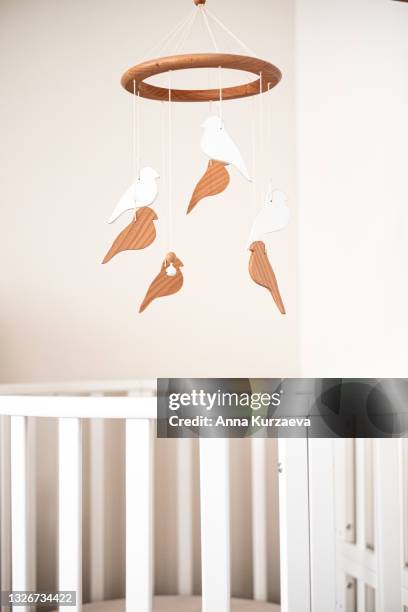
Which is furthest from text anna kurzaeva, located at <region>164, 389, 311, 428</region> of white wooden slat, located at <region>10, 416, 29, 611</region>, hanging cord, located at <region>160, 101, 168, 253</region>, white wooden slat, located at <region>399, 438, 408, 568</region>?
hanging cord, located at <region>160, 101, 168, 253</region>

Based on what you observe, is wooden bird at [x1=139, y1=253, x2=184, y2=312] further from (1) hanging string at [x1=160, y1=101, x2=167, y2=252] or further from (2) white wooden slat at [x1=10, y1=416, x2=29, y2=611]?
(1) hanging string at [x1=160, y1=101, x2=167, y2=252]

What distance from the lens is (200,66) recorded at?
1.29 metres

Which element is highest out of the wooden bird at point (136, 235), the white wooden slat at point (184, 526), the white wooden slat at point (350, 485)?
the wooden bird at point (136, 235)

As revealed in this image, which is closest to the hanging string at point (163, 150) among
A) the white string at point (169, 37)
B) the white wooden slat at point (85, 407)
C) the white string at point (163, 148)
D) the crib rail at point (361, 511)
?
the white string at point (163, 148)

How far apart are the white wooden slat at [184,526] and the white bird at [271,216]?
104 centimetres

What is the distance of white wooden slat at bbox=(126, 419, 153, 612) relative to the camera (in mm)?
1234

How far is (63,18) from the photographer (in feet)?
7.35

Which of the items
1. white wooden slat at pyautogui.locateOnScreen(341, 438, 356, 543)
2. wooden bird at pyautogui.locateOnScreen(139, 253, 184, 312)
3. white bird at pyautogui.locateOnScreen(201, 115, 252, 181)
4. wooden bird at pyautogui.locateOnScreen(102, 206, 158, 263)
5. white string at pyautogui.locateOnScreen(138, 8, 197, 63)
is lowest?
white wooden slat at pyautogui.locateOnScreen(341, 438, 356, 543)

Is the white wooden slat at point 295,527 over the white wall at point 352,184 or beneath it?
→ beneath

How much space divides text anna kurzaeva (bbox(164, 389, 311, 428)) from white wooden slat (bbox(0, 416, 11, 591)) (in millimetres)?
765

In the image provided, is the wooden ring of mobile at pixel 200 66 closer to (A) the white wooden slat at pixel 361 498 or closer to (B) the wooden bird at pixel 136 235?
(B) the wooden bird at pixel 136 235

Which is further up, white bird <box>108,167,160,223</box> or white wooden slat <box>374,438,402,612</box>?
white bird <box>108,167,160,223</box>

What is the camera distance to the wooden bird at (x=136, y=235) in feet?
4.43

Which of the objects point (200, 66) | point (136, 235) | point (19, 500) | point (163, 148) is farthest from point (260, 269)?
point (163, 148)
